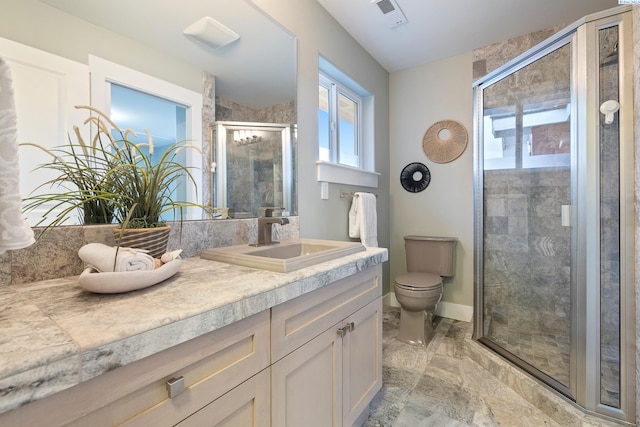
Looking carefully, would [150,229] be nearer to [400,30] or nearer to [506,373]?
[506,373]

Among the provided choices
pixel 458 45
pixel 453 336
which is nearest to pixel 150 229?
pixel 453 336

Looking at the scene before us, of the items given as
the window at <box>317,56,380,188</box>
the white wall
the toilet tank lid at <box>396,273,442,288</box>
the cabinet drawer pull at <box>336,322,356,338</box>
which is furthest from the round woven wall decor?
the cabinet drawer pull at <box>336,322,356,338</box>

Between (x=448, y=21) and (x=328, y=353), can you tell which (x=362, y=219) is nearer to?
(x=328, y=353)

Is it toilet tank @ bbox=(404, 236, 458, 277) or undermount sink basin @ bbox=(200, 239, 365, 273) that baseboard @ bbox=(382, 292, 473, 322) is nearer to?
toilet tank @ bbox=(404, 236, 458, 277)

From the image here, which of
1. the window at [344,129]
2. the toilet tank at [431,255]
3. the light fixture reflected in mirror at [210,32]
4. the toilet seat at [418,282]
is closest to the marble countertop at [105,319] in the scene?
the light fixture reflected in mirror at [210,32]

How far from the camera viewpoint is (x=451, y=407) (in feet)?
4.67

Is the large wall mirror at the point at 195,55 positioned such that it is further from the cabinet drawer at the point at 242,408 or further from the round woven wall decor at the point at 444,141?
the round woven wall decor at the point at 444,141

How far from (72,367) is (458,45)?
3014 mm

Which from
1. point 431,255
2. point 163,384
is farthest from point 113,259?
point 431,255

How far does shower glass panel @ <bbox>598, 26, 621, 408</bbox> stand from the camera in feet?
4.23

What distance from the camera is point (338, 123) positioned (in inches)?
92.1

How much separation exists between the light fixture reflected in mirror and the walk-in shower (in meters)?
1.76

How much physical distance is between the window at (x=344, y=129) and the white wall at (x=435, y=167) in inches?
16.3

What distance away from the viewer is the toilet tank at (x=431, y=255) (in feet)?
7.84
